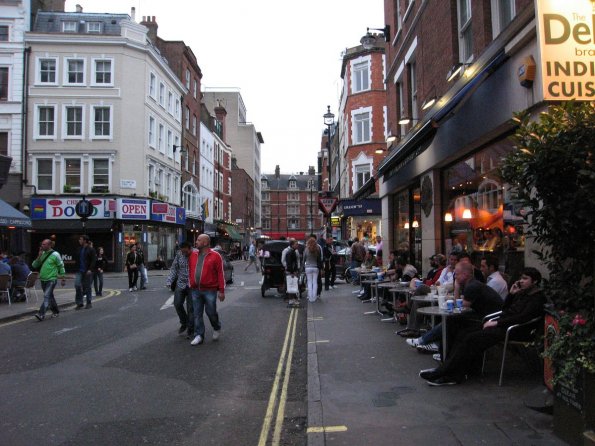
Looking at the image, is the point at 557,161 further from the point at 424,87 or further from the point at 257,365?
the point at 424,87

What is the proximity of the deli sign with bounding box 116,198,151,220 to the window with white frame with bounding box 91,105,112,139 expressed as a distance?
174 inches

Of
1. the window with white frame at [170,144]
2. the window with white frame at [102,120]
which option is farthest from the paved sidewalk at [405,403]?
the window with white frame at [170,144]

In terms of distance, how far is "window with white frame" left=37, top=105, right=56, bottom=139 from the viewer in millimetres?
32375

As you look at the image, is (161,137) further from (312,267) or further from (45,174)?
(312,267)

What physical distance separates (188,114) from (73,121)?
13345 mm

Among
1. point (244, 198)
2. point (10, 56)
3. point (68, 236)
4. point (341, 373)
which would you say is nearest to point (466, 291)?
point (341, 373)

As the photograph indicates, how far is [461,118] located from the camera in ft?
32.7

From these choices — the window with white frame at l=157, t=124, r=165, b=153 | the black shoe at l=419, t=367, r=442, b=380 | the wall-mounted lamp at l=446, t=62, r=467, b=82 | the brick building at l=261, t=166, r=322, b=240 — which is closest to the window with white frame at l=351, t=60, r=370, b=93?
the window with white frame at l=157, t=124, r=165, b=153

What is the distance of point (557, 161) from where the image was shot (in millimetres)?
3631

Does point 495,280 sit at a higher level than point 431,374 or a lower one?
higher

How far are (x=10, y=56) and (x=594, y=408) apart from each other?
36.6 meters

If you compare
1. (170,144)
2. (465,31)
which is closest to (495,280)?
(465,31)

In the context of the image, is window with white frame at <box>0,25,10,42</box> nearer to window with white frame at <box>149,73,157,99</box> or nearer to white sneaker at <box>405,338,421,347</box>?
window with white frame at <box>149,73,157,99</box>

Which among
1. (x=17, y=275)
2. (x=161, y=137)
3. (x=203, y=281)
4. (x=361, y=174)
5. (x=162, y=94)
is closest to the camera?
(x=203, y=281)
